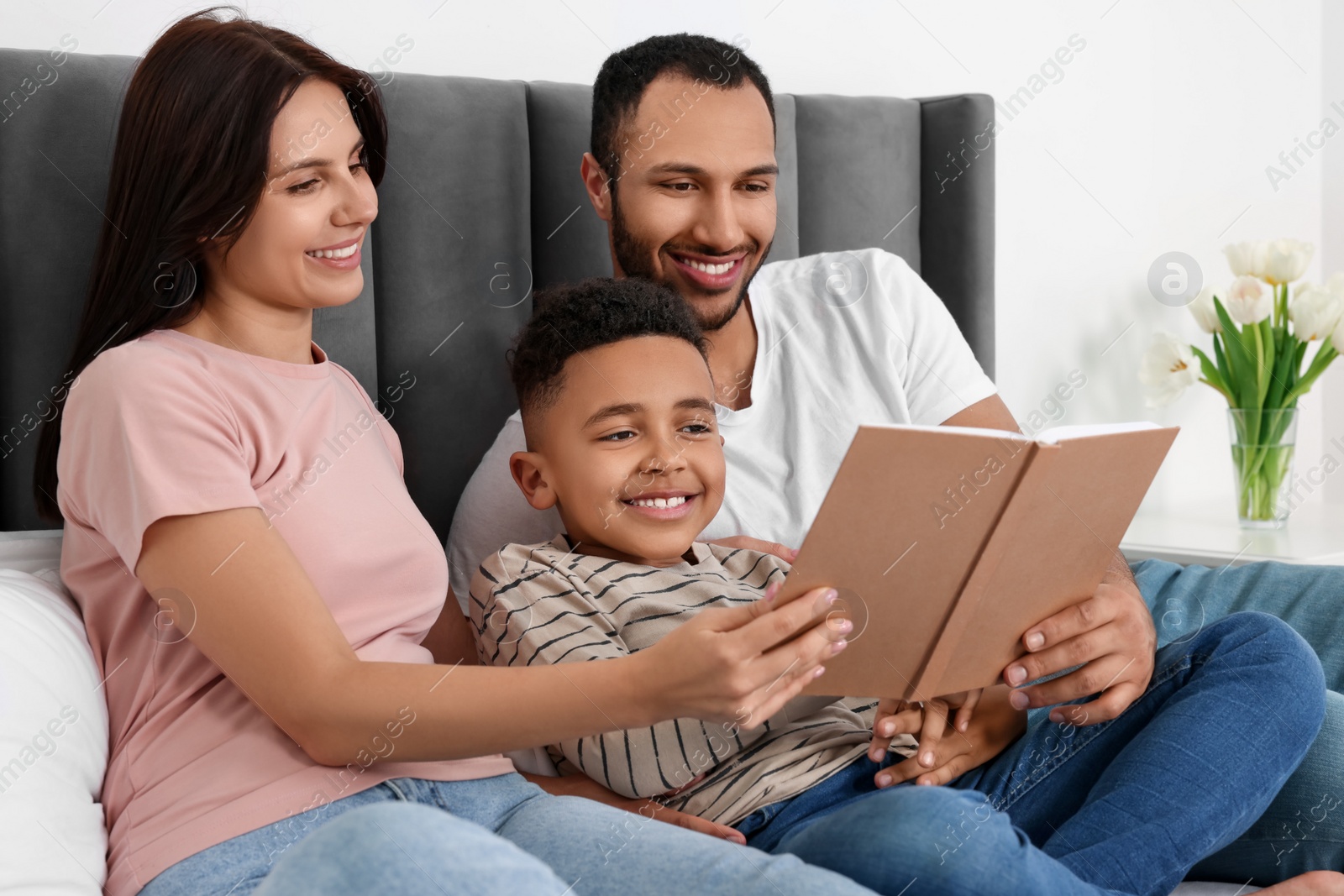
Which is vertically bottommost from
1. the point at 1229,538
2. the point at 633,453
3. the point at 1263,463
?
the point at 1229,538

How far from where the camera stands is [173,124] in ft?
3.41

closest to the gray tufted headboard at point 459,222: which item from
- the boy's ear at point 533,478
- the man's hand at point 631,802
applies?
the boy's ear at point 533,478

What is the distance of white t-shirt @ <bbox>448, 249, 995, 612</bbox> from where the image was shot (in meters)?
1.41

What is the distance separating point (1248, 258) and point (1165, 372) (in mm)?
254

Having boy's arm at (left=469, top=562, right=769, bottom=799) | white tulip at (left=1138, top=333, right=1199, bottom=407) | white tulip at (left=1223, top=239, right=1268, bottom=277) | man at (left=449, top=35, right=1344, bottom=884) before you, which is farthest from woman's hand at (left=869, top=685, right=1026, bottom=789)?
white tulip at (left=1223, top=239, right=1268, bottom=277)

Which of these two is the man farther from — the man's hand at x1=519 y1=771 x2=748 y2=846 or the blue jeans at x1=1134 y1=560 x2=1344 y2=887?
the man's hand at x1=519 y1=771 x2=748 y2=846

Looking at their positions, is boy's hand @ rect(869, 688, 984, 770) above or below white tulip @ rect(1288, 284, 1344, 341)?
below

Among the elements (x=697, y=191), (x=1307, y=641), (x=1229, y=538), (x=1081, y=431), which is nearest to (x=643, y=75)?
(x=697, y=191)

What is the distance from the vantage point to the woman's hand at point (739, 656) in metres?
0.82

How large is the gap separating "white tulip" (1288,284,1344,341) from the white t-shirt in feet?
2.95

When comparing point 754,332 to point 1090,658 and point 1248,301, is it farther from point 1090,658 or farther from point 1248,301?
point 1248,301

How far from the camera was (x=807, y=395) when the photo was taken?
1511mm

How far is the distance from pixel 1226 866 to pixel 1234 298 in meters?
1.31

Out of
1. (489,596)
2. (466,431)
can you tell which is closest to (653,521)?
(489,596)
